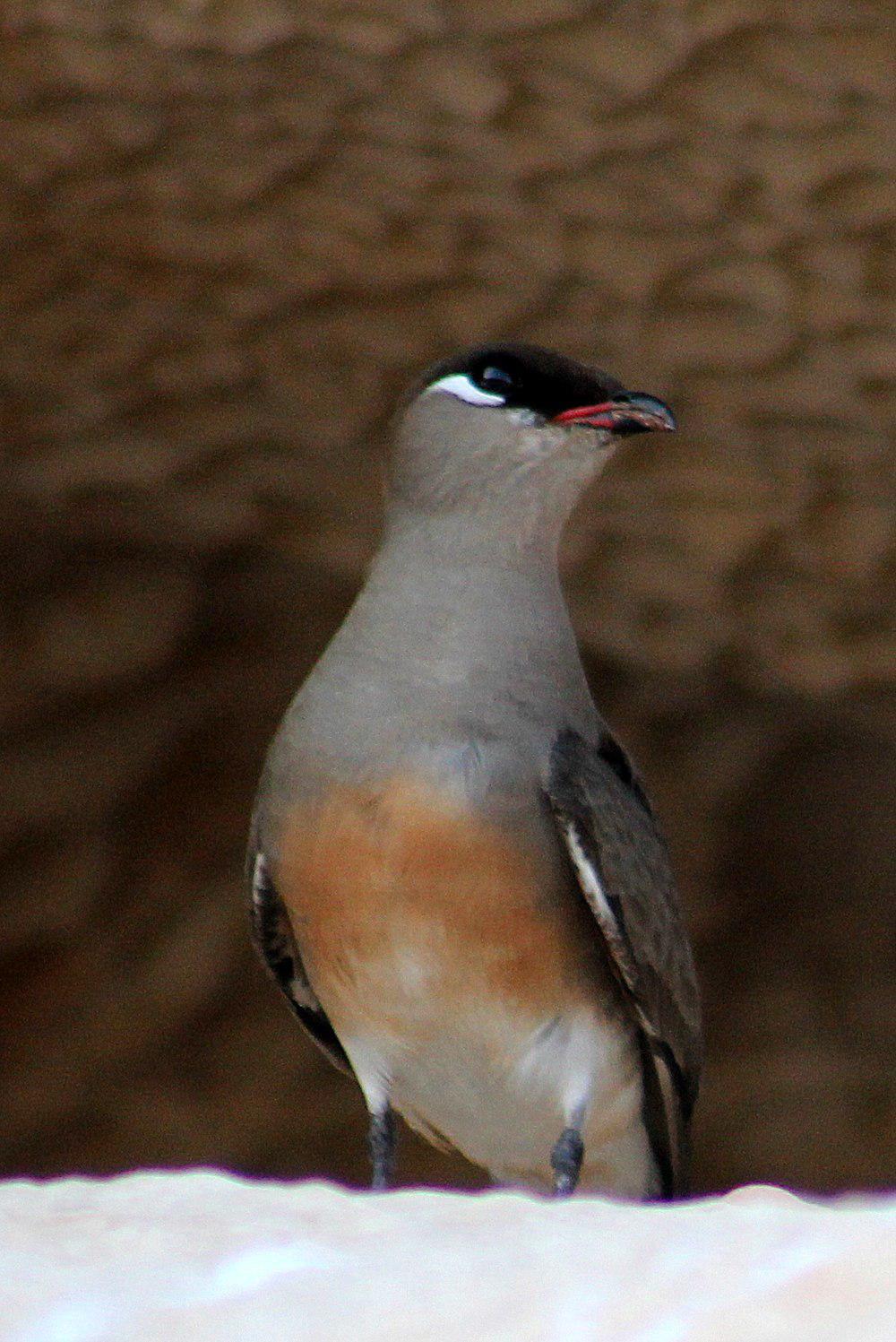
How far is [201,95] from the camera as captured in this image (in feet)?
7.00

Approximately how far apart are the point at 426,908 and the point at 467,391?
49 centimetres

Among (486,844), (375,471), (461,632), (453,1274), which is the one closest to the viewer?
(453,1274)

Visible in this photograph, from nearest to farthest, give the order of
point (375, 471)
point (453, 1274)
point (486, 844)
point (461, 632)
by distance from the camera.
Answer: point (453, 1274) → point (486, 844) → point (461, 632) → point (375, 471)

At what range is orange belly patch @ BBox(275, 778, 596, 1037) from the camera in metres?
1.63

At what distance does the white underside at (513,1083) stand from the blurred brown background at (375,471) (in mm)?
673

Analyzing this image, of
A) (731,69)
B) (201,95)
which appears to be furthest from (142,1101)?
(731,69)

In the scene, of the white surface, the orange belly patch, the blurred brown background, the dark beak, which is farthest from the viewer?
the blurred brown background

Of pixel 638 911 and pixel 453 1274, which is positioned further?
pixel 638 911

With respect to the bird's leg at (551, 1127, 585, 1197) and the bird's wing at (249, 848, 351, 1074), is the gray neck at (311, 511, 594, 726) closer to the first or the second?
the bird's wing at (249, 848, 351, 1074)

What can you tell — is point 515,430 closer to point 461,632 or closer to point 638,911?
point 461,632

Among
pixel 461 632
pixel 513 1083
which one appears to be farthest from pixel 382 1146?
pixel 461 632

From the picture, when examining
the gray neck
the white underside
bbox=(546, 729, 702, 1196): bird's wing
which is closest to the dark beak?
the gray neck

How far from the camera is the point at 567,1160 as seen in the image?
1.67m

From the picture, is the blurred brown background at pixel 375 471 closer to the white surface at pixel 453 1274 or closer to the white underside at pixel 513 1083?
the white underside at pixel 513 1083
